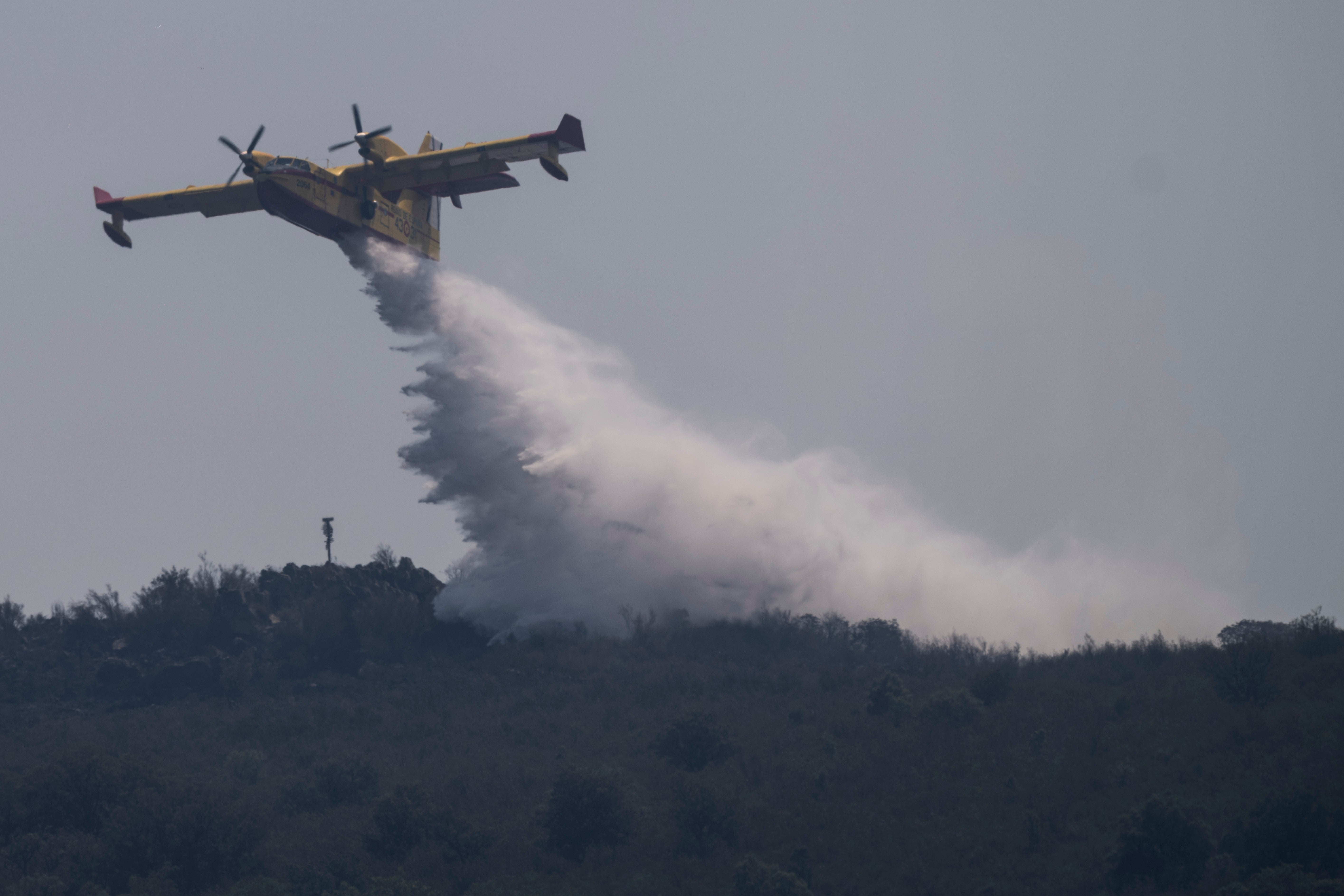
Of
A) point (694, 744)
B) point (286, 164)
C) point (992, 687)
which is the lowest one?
point (694, 744)

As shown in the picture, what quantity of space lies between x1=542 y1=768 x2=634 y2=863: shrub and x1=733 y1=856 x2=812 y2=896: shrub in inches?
196

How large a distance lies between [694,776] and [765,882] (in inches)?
357

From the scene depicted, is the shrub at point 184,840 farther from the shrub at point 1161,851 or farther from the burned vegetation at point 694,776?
the shrub at point 1161,851

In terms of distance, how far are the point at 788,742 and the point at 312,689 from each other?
2702 cm

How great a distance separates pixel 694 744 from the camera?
1618 inches

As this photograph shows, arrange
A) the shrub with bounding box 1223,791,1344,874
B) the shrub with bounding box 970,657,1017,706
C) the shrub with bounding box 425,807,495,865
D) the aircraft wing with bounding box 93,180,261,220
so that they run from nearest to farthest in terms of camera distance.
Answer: the shrub with bounding box 1223,791,1344,874 → the shrub with bounding box 425,807,495,865 → the shrub with bounding box 970,657,1017,706 → the aircraft wing with bounding box 93,180,261,220

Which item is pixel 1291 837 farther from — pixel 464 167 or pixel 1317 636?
pixel 464 167

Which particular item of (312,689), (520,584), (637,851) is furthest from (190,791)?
(520,584)

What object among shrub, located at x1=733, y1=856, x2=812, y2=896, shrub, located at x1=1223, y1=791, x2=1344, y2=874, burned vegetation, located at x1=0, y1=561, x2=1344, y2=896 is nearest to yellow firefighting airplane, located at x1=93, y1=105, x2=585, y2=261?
burned vegetation, located at x1=0, y1=561, x2=1344, y2=896

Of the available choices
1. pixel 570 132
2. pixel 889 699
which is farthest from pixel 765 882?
pixel 570 132

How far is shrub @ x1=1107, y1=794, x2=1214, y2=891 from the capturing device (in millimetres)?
27859

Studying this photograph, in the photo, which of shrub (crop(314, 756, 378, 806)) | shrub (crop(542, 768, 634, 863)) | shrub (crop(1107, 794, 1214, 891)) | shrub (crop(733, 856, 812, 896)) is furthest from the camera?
shrub (crop(314, 756, 378, 806))

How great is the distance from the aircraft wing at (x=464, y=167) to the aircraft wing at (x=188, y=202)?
660 centimetres

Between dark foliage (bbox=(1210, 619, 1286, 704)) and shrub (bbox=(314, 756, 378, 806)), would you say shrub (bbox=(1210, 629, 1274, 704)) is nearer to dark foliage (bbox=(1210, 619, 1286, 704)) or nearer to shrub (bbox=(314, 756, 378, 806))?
dark foliage (bbox=(1210, 619, 1286, 704))
